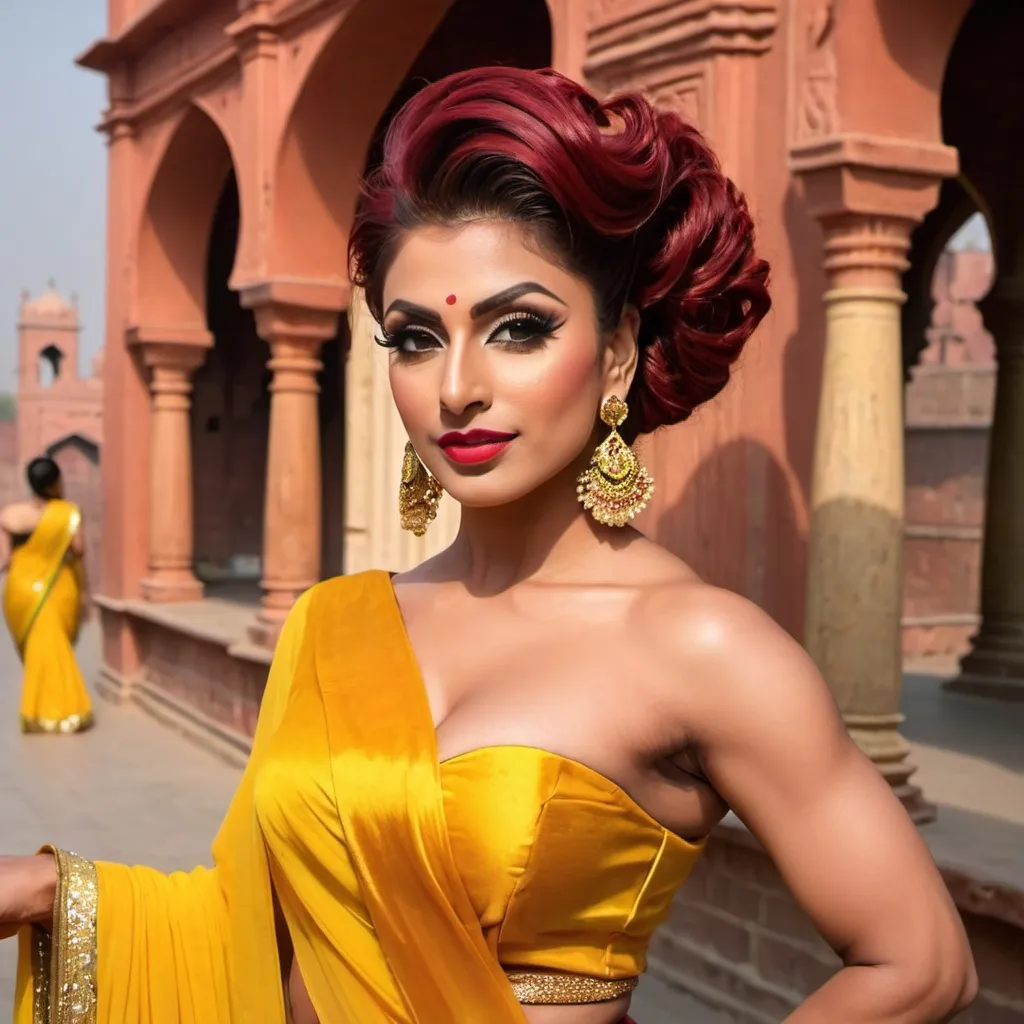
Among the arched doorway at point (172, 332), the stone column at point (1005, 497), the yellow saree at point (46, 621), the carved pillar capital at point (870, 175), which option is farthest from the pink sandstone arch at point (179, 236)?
the carved pillar capital at point (870, 175)

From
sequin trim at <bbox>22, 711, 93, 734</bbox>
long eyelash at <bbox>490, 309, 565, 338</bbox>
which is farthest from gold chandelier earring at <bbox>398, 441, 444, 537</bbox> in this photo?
sequin trim at <bbox>22, 711, 93, 734</bbox>

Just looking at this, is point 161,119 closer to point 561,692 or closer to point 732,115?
point 732,115

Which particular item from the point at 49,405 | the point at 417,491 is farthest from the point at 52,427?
the point at 417,491

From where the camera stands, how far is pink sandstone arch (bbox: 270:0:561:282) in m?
7.02

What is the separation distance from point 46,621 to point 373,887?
817cm

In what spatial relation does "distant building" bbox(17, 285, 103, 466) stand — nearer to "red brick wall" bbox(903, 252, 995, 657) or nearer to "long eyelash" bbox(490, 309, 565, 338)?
"red brick wall" bbox(903, 252, 995, 657)

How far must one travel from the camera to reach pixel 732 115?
4.37 metres

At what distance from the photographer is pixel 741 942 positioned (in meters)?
4.37

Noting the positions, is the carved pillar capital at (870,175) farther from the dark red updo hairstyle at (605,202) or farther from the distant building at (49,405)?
the distant building at (49,405)

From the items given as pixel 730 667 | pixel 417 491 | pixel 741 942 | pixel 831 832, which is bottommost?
pixel 741 942

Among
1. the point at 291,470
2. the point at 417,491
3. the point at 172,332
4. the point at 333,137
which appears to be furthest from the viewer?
the point at 172,332

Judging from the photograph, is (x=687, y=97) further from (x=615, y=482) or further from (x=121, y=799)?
(x=121, y=799)

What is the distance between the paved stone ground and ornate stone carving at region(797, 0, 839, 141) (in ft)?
8.68

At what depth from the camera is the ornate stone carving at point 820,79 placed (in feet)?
12.9
